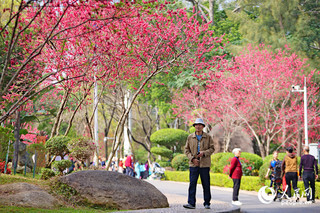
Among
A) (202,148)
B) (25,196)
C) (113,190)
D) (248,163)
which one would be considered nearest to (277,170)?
(202,148)

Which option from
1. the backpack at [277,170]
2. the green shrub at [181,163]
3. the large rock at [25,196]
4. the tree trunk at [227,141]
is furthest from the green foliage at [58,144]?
the green shrub at [181,163]

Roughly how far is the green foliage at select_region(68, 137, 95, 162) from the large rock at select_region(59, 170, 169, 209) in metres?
4.26

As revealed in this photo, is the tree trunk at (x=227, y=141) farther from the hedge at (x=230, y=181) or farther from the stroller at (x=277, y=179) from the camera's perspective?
the stroller at (x=277, y=179)

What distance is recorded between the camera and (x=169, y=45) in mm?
14883

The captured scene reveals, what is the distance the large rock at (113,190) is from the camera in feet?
34.2

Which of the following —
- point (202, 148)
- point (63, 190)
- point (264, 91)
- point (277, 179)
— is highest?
point (264, 91)

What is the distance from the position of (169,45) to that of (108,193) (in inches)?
239

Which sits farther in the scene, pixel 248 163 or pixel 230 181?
pixel 248 163

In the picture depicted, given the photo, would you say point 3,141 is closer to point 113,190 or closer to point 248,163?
point 113,190

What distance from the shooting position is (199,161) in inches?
409

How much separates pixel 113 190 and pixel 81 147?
5.04 m

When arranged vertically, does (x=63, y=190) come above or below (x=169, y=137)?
below

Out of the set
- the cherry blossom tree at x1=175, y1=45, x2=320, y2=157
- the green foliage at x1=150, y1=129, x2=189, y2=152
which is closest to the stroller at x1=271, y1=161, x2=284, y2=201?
the cherry blossom tree at x1=175, y1=45, x2=320, y2=157

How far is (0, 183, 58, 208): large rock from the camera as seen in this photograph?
958cm
